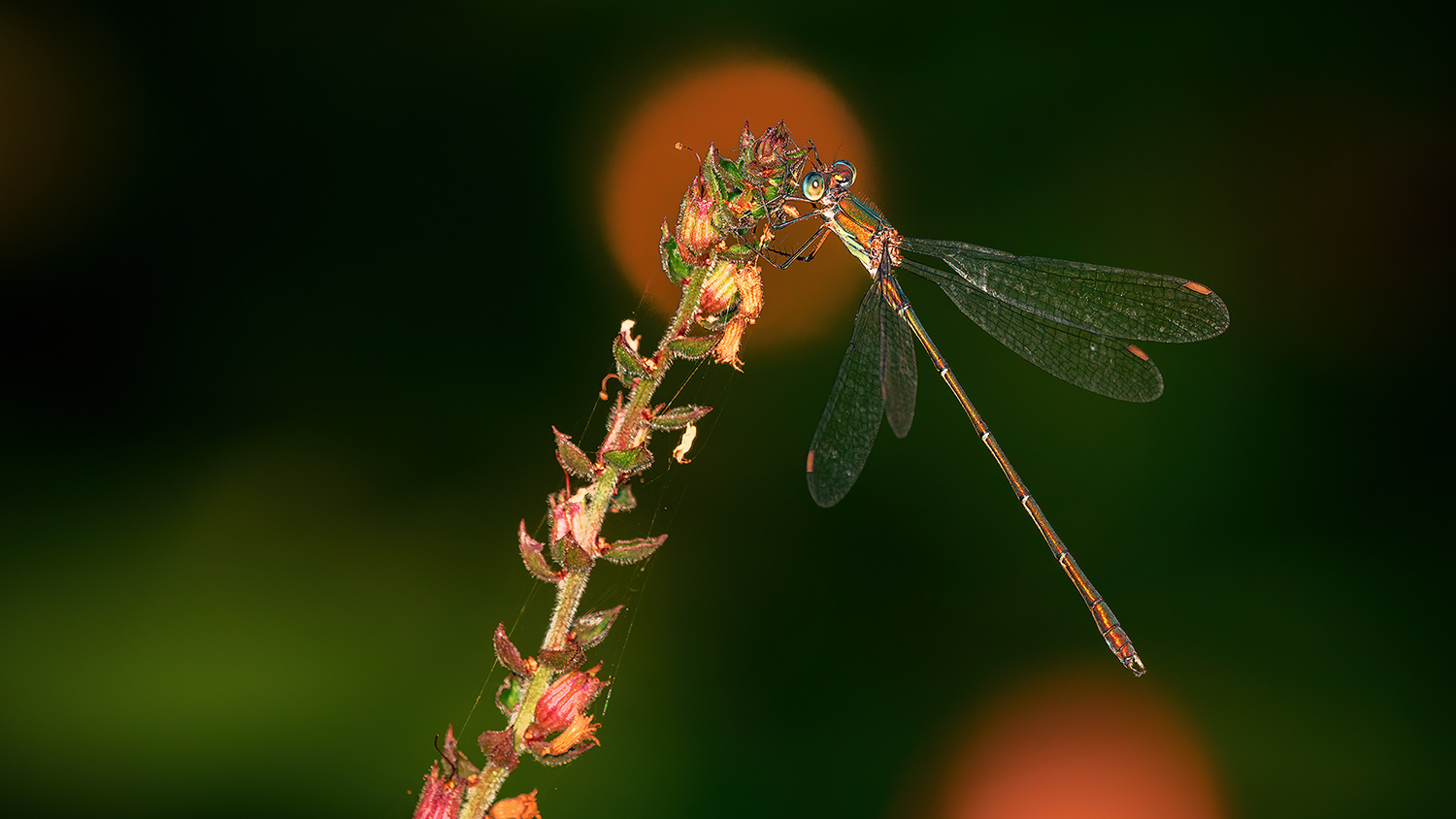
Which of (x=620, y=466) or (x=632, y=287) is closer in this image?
(x=620, y=466)

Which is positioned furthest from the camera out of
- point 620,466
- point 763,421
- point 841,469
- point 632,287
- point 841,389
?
point 763,421

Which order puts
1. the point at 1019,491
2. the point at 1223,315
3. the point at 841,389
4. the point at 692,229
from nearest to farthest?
the point at 692,229 → the point at 841,389 → the point at 1223,315 → the point at 1019,491

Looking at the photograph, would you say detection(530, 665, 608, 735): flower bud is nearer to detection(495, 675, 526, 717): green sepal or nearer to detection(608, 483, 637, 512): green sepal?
detection(495, 675, 526, 717): green sepal

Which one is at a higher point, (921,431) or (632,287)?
(632,287)

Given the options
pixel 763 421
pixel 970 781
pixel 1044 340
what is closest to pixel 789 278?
pixel 763 421

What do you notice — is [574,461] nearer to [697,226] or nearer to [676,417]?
[676,417]

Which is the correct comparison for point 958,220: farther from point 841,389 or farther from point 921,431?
point 841,389

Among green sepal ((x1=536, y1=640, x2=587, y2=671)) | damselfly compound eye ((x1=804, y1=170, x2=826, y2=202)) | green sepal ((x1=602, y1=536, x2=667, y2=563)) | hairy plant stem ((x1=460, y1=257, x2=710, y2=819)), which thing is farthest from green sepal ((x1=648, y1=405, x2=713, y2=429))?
damselfly compound eye ((x1=804, y1=170, x2=826, y2=202))
